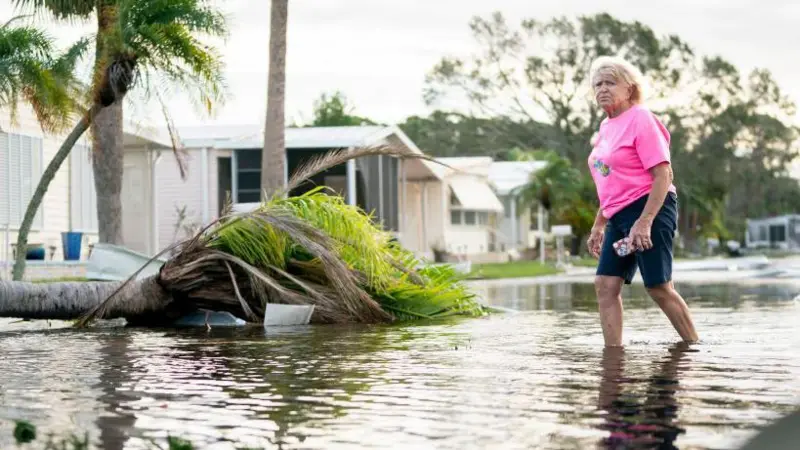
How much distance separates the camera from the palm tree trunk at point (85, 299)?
13266 mm

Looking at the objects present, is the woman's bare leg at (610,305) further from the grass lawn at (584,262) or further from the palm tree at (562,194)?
the palm tree at (562,194)

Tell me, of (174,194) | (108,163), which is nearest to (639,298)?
(108,163)

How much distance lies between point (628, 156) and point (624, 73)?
0.54 m

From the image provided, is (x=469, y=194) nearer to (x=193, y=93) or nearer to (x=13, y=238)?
(x=13, y=238)

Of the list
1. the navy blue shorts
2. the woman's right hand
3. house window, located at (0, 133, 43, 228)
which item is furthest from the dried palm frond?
Result: house window, located at (0, 133, 43, 228)

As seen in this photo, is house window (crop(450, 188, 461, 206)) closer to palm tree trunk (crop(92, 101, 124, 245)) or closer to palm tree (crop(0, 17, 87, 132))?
palm tree trunk (crop(92, 101, 124, 245))

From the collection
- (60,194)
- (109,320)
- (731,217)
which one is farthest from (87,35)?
(731,217)

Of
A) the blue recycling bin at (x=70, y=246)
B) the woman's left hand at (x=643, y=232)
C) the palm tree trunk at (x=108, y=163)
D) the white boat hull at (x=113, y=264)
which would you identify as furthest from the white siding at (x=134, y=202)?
the woman's left hand at (x=643, y=232)

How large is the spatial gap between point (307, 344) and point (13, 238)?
51.9 ft

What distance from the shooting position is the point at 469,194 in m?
54.7

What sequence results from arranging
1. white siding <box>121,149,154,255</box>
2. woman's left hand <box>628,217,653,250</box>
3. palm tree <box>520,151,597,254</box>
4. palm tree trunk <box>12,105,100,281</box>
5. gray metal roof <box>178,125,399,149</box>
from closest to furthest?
woman's left hand <box>628,217,653,250</box>
palm tree trunk <box>12,105,100,281</box>
white siding <box>121,149,154,255</box>
gray metal roof <box>178,125,399,149</box>
palm tree <box>520,151,597,254</box>

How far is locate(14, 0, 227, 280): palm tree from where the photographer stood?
18344 millimetres

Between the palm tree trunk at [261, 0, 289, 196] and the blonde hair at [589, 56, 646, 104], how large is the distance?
17.1 m

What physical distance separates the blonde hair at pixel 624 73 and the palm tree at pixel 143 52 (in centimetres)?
1032
